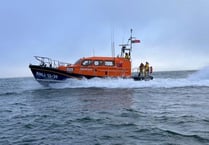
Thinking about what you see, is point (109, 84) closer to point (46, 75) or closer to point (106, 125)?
point (46, 75)

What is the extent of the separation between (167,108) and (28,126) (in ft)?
17.9

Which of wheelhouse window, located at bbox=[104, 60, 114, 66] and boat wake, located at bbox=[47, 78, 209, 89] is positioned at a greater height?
wheelhouse window, located at bbox=[104, 60, 114, 66]

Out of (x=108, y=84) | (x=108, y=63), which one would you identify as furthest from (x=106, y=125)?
(x=108, y=63)

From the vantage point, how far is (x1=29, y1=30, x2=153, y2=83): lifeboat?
22.0 meters

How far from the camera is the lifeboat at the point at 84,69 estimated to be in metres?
22.0

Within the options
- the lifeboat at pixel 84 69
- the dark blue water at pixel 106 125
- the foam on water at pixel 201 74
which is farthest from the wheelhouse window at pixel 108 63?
the dark blue water at pixel 106 125

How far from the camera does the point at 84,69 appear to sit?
2219 centimetres

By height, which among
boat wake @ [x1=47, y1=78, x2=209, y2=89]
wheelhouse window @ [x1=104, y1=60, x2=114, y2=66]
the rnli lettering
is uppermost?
wheelhouse window @ [x1=104, y1=60, x2=114, y2=66]

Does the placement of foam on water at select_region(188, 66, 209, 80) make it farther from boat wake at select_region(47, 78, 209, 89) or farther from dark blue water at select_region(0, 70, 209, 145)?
dark blue water at select_region(0, 70, 209, 145)

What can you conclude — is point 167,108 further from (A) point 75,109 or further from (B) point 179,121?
(A) point 75,109

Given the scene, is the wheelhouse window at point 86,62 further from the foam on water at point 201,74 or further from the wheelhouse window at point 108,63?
the foam on water at point 201,74

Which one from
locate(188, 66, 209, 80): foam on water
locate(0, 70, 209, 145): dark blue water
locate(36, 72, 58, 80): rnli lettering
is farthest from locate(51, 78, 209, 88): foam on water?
locate(0, 70, 209, 145): dark blue water

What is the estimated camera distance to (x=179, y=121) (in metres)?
9.10

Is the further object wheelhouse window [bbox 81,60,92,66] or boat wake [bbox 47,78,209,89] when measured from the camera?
wheelhouse window [bbox 81,60,92,66]
